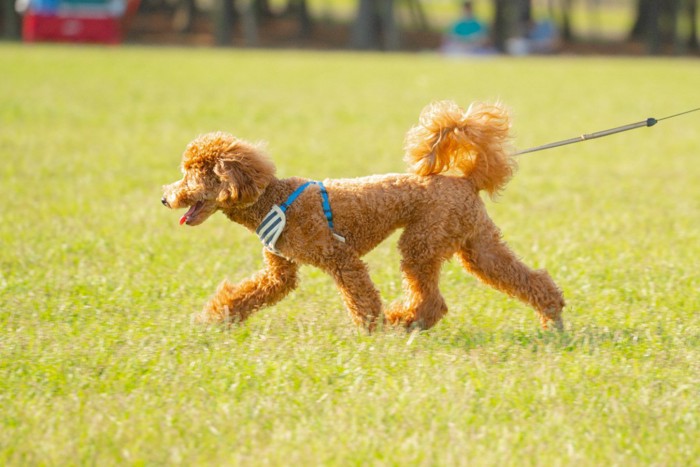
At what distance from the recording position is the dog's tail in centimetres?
547

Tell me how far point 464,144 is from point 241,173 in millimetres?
1277

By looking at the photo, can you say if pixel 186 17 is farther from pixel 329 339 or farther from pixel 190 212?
pixel 329 339

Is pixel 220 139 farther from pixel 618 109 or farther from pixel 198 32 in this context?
pixel 198 32

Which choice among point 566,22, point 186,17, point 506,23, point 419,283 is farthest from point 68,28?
point 419,283

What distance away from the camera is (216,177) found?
17.0 feet

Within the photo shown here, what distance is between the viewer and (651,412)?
4332 mm

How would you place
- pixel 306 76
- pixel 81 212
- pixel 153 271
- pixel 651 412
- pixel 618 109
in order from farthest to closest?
pixel 306 76, pixel 618 109, pixel 81 212, pixel 153 271, pixel 651 412

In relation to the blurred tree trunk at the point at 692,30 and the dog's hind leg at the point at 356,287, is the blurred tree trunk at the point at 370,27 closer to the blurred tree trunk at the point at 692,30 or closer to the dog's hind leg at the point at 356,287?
the blurred tree trunk at the point at 692,30

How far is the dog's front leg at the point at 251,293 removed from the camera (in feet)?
18.4

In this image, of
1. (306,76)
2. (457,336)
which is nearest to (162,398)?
(457,336)

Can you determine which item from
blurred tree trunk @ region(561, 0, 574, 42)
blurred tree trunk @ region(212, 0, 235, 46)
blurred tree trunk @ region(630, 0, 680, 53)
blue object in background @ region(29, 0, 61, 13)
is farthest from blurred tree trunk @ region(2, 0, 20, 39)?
blurred tree trunk @ region(630, 0, 680, 53)

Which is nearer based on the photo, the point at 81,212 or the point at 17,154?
the point at 81,212

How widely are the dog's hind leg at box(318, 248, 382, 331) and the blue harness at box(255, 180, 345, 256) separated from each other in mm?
121

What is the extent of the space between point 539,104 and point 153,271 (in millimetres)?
13644
